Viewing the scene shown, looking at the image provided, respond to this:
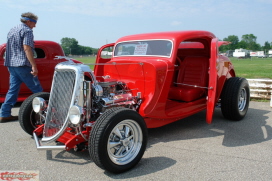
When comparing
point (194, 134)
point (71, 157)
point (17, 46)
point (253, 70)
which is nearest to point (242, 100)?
point (194, 134)

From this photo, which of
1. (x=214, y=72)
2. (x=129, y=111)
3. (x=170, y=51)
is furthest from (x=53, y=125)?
(x=214, y=72)

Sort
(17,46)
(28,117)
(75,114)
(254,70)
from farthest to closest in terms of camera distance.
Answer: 1. (254,70)
2. (17,46)
3. (28,117)
4. (75,114)

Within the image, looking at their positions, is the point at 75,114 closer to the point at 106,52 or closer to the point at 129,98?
the point at 129,98

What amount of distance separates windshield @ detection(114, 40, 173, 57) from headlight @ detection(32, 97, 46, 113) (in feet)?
6.04

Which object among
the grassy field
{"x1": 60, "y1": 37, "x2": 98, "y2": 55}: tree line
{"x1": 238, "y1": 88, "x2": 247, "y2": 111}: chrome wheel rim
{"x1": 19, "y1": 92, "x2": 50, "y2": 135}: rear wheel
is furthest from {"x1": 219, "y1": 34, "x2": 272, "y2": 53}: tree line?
{"x1": 19, "y1": 92, "x2": 50, "y2": 135}: rear wheel

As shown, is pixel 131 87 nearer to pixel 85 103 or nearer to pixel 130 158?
pixel 85 103

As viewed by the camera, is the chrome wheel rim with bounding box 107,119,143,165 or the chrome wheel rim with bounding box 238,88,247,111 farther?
the chrome wheel rim with bounding box 238,88,247,111

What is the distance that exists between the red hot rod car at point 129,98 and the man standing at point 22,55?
0.88 meters

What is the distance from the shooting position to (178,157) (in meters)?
3.38

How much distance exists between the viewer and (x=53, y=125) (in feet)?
11.0

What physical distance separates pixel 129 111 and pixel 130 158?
1.82ft

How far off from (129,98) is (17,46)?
229 cm

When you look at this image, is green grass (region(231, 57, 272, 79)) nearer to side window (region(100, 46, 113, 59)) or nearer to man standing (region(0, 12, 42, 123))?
side window (region(100, 46, 113, 59))

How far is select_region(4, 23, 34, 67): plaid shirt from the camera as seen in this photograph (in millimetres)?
4492
